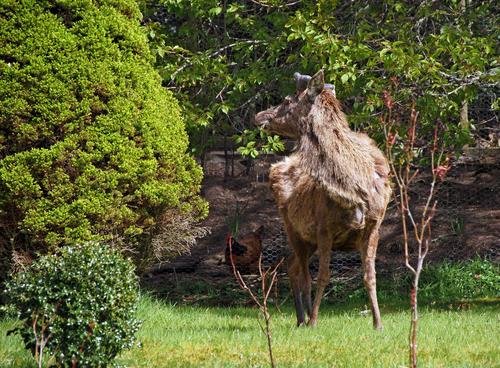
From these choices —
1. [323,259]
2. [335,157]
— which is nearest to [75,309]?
[335,157]

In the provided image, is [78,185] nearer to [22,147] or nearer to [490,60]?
[22,147]

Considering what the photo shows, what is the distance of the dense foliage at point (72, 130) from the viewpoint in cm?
869

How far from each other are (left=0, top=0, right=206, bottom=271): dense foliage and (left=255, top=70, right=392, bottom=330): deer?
1413 millimetres

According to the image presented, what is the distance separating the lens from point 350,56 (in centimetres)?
1055

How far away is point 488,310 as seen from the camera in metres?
10.4

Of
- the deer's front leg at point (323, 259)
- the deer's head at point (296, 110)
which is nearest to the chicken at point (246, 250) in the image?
the deer's head at point (296, 110)

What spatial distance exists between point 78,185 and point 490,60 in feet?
18.8

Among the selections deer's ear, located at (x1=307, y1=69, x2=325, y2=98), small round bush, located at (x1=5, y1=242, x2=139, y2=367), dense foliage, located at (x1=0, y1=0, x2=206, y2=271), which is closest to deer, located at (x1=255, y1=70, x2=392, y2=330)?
deer's ear, located at (x1=307, y1=69, x2=325, y2=98)

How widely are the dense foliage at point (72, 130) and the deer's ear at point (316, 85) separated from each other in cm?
180

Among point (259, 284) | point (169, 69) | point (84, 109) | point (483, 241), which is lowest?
point (259, 284)

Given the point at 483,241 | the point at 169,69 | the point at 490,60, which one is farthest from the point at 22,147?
the point at 483,241

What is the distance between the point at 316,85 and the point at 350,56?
201 centimetres

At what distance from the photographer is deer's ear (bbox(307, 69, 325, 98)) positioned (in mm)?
8665

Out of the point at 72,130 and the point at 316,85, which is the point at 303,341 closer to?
the point at 316,85
